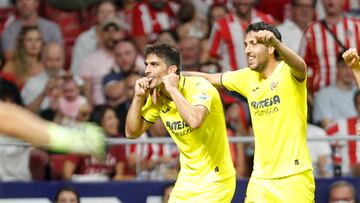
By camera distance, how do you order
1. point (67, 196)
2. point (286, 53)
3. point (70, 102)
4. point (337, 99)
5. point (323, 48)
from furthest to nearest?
1. point (323, 48)
2. point (70, 102)
3. point (337, 99)
4. point (67, 196)
5. point (286, 53)

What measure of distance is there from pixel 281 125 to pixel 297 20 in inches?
175

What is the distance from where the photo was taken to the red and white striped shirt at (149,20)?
14227 millimetres

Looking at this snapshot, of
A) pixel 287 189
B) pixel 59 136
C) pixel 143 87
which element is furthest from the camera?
pixel 143 87

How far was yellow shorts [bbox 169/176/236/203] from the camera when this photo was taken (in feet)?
32.4

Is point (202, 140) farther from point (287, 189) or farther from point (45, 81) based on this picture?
point (45, 81)

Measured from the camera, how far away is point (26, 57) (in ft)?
44.3

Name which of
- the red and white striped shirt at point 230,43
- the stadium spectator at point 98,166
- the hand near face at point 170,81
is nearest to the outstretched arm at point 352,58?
the hand near face at point 170,81

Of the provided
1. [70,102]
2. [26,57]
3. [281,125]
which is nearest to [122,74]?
[70,102]

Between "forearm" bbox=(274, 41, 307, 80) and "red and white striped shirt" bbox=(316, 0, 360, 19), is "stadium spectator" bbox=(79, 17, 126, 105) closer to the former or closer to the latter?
"red and white striped shirt" bbox=(316, 0, 360, 19)

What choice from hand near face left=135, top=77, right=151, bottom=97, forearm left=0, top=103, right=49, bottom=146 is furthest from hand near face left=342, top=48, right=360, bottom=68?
forearm left=0, top=103, right=49, bottom=146

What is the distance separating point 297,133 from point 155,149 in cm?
245

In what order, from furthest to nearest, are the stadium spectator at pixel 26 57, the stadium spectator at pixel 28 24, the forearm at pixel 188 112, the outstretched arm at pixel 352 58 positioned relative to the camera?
the stadium spectator at pixel 28 24, the stadium spectator at pixel 26 57, the forearm at pixel 188 112, the outstretched arm at pixel 352 58

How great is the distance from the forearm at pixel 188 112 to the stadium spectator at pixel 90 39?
14.0 feet

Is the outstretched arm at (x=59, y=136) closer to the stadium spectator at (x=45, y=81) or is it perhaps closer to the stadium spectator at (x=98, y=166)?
the stadium spectator at (x=98, y=166)
